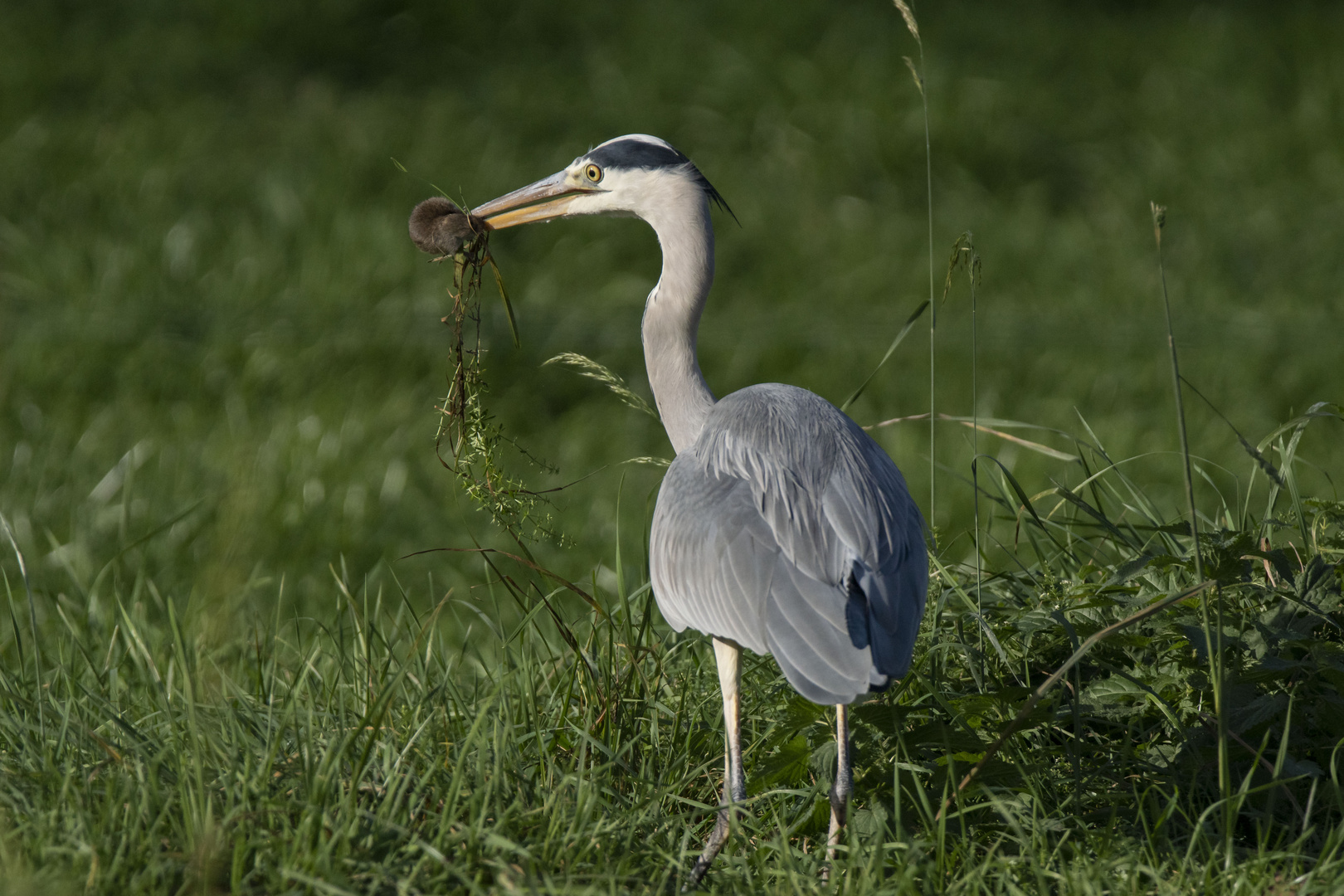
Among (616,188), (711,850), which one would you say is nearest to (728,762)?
(711,850)

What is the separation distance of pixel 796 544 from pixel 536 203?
4.17ft

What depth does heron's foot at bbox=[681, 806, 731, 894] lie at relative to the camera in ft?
8.41

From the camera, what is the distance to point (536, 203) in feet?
11.4

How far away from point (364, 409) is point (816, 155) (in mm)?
4217

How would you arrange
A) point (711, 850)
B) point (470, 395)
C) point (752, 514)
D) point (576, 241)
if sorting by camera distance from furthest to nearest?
point (576, 241) < point (470, 395) < point (752, 514) < point (711, 850)

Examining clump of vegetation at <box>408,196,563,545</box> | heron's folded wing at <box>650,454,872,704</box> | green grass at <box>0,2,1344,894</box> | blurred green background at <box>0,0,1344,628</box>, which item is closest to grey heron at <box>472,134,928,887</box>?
→ heron's folded wing at <box>650,454,872,704</box>

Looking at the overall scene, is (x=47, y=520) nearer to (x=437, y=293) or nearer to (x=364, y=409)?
(x=364, y=409)

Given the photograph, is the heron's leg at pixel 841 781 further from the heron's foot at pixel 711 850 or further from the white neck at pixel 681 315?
the white neck at pixel 681 315

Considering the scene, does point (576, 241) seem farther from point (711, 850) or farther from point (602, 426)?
point (711, 850)

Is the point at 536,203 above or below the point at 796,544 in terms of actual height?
above

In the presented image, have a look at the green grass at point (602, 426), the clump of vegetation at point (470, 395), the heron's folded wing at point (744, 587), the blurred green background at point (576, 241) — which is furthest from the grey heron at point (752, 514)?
the blurred green background at point (576, 241)

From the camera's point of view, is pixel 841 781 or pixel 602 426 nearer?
pixel 841 781

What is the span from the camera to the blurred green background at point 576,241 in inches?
229

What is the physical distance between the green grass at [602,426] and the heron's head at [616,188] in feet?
3.38
